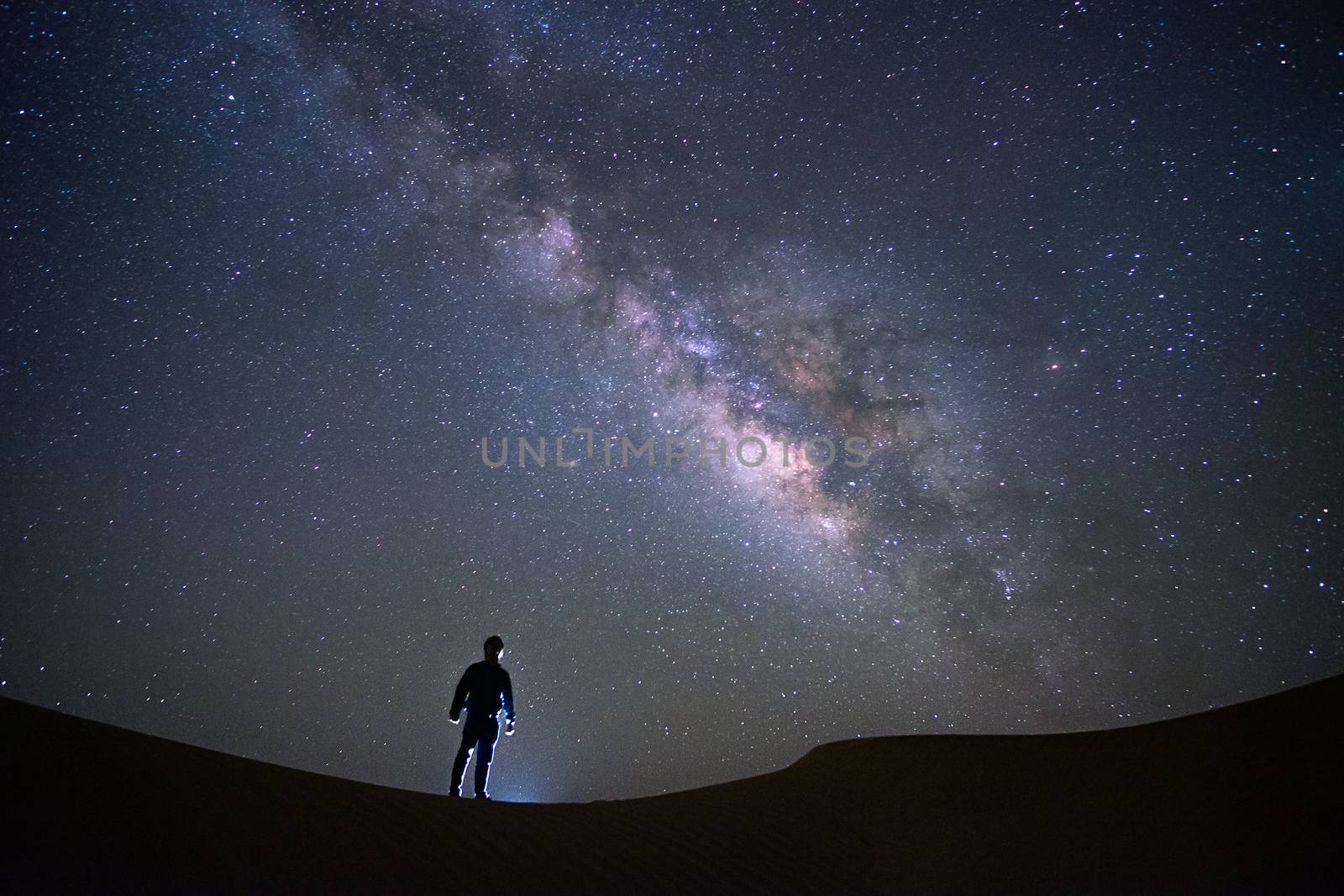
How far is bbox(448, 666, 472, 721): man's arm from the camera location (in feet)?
21.7

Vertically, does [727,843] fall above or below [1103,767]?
below

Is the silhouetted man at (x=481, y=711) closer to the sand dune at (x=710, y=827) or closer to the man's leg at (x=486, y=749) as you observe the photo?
the man's leg at (x=486, y=749)

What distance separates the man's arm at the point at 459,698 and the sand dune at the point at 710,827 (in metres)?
1.33

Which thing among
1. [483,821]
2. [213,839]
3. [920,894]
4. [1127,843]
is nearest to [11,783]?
[213,839]

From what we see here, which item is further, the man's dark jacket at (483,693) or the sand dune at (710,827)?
the man's dark jacket at (483,693)

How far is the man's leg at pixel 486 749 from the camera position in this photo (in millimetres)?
6473

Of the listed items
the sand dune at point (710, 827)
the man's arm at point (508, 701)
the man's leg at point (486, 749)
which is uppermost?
the man's arm at point (508, 701)

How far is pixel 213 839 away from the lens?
11.6 feet

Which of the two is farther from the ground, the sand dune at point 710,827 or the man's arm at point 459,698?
the man's arm at point 459,698

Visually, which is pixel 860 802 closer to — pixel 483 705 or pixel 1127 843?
pixel 1127 843

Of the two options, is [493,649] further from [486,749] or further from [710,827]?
[710,827]

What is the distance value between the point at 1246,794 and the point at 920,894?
2.92 meters

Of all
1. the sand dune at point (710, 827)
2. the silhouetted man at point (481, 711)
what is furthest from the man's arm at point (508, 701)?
the sand dune at point (710, 827)

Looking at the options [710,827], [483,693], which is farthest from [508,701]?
[710,827]
